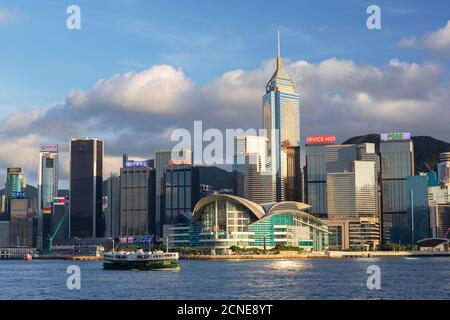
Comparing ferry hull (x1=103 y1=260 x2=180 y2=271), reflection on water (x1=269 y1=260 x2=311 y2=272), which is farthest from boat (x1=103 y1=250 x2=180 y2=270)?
reflection on water (x1=269 y1=260 x2=311 y2=272)

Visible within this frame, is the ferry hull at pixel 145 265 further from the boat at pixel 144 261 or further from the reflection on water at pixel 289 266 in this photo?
the reflection on water at pixel 289 266

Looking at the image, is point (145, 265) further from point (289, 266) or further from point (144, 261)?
point (289, 266)

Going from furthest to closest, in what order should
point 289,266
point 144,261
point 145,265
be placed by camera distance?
point 289,266, point 144,261, point 145,265

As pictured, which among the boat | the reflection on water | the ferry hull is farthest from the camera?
the reflection on water

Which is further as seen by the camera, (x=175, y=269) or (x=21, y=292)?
(x=175, y=269)

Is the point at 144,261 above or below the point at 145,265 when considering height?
above

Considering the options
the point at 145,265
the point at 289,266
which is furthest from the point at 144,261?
the point at 289,266

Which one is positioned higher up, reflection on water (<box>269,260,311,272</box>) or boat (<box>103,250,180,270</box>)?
boat (<box>103,250,180,270</box>)

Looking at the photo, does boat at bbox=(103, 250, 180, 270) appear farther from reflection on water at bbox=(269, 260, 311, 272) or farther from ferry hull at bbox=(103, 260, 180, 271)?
reflection on water at bbox=(269, 260, 311, 272)
